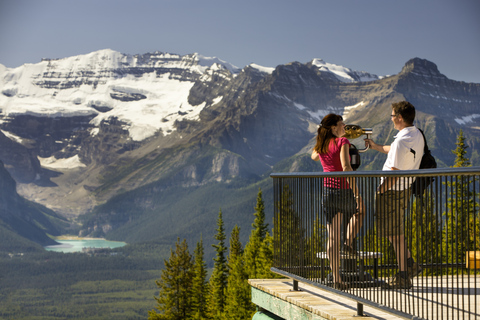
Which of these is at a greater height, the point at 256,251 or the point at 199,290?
the point at 256,251

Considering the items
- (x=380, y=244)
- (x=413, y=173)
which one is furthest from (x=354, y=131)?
(x=413, y=173)

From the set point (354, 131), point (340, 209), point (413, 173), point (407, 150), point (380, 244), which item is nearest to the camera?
point (413, 173)

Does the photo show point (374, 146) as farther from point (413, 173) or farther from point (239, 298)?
point (239, 298)

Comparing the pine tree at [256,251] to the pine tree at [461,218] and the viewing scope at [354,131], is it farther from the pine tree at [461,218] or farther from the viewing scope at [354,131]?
the pine tree at [461,218]

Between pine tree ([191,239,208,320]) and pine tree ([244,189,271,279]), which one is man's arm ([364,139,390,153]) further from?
pine tree ([191,239,208,320])

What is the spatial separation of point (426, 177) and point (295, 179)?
10.2 ft

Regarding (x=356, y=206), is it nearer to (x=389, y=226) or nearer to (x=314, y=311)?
(x=389, y=226)

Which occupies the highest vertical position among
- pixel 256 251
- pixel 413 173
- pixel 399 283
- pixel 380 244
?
pixel 413 173

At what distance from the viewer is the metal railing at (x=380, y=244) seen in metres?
5.69

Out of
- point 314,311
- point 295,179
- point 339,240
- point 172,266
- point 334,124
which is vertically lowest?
point 172,266

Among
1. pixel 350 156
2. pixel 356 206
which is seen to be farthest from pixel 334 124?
pixel 356 206

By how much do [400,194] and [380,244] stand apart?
23.3 inches

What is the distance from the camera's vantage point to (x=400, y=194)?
6.87 meters

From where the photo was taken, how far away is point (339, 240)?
7785 mm
